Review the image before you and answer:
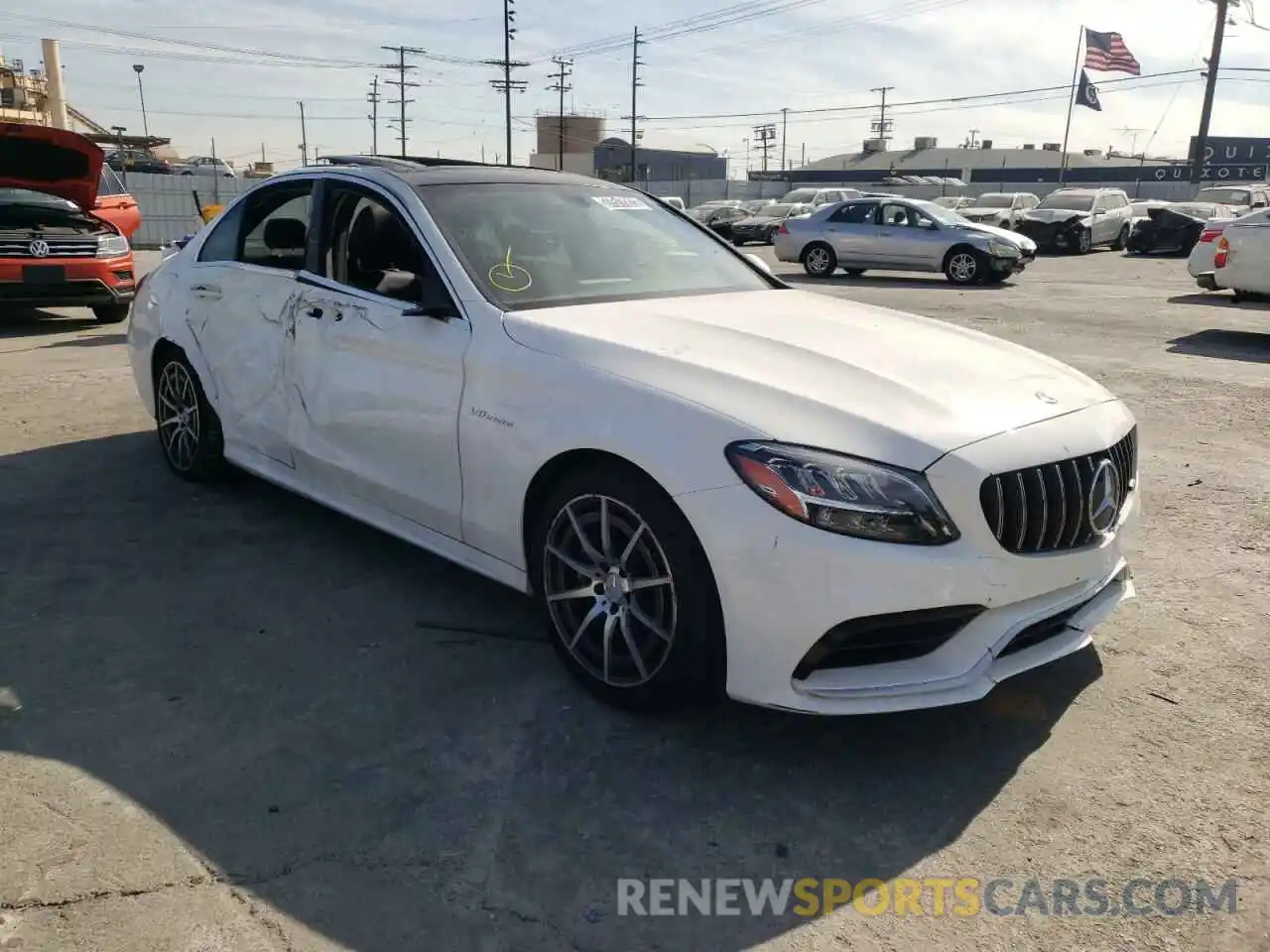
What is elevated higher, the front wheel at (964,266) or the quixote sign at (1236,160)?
the quixote sign at (1236,160)

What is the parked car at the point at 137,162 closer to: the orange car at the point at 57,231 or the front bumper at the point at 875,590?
the orange car at the point at 57,231

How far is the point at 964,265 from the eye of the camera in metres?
18.6

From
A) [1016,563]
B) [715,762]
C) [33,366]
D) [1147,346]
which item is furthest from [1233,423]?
[33,366]

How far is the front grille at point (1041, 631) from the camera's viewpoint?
9.48ft

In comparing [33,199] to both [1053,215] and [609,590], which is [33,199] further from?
[1053,215]

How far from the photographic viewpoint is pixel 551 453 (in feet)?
10.4

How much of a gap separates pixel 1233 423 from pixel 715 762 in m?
5.80

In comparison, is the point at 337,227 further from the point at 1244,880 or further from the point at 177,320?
the point at 1244,880

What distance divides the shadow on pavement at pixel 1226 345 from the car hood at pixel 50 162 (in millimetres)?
10994

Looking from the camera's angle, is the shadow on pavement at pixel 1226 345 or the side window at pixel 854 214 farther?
the side window at pixel 854 214

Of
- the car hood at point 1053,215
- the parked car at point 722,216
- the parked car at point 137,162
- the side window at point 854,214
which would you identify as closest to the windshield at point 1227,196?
the car hood at point 1053,215

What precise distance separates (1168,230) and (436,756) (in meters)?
28.3

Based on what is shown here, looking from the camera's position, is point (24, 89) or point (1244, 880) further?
point (24, 89)

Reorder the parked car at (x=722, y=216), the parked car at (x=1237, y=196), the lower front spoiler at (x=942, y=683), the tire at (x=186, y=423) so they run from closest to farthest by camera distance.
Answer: the lower front spoiler at (x=942, y=683) → the tire at (x=186, y=423) → the parked car at (x=1237, y=196) → the parked car at (x=722, y=216)
